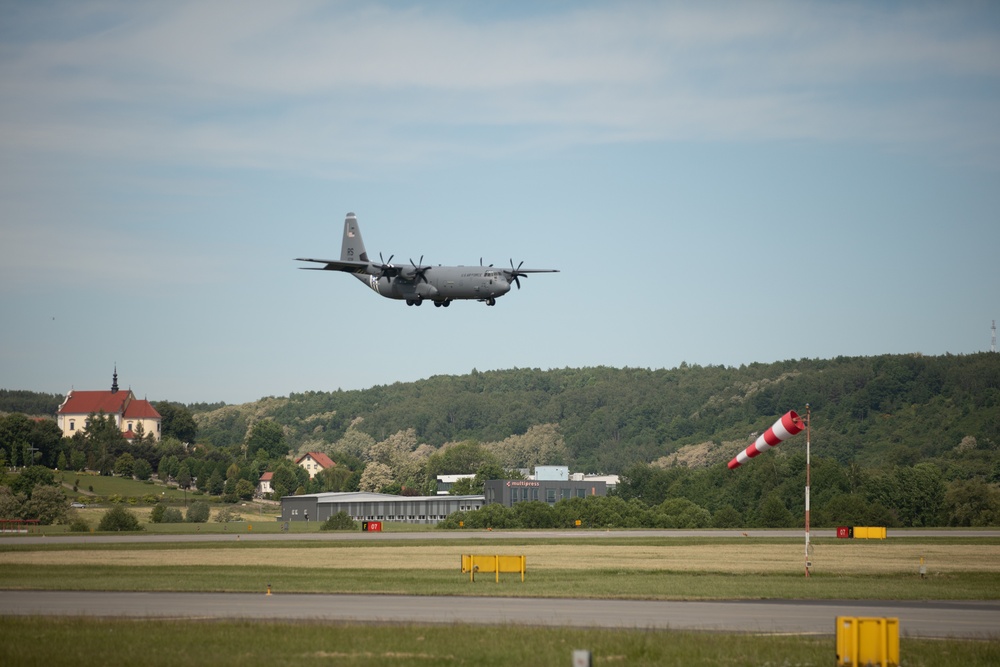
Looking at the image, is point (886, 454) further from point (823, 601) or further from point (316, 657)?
point (316, 657)

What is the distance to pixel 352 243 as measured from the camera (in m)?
82.2

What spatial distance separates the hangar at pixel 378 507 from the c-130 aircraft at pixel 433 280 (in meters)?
54.5

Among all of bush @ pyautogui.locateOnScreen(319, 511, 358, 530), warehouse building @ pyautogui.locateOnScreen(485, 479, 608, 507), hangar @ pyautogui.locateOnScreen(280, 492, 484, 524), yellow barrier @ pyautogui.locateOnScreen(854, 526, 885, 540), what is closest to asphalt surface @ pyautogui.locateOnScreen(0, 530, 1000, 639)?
yellow barrier @ pyautogui.locateOnScreen(854, 526, 885, 540)

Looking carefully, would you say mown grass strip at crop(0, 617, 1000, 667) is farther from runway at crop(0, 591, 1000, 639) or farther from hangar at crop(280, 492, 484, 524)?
hangar at crop(280, 492, 484, 524)

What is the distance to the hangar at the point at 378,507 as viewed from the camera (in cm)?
12694

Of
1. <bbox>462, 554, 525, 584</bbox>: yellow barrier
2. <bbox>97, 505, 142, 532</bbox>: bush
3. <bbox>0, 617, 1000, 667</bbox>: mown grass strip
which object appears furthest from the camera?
<bbox>97, 505, 142, 532</bbox>: bush

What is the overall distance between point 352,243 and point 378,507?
174 ft

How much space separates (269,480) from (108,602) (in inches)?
6502

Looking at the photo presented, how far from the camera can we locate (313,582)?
4481cm

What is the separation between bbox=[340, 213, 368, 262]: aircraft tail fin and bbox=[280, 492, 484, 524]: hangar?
5108cm

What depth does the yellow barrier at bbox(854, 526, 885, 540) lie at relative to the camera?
78.4 metres

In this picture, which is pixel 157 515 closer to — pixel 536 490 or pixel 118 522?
pixel 118 522

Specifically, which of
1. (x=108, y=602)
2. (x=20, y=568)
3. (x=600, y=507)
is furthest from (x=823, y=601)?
(x=600, y=507)

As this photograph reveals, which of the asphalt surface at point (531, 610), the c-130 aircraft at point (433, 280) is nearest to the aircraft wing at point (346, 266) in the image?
the c-130 aircraft at point (433, 280)
